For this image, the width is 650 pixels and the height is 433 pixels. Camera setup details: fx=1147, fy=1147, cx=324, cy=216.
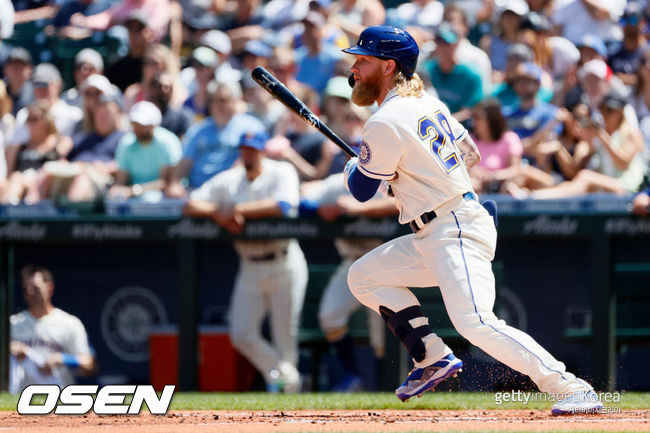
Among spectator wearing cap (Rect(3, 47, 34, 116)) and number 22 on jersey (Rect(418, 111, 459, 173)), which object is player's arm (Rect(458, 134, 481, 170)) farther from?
spectator wearing cap (Rect(3, 47, 34, 116))

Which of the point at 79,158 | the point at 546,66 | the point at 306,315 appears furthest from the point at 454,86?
the point at 79,158

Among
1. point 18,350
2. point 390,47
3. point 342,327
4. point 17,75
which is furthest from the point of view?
point 17,75

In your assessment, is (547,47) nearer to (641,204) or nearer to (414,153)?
(641,204)

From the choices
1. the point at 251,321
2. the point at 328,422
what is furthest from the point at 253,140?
the point at 328,422

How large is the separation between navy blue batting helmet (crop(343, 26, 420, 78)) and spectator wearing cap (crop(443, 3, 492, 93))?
434 cm

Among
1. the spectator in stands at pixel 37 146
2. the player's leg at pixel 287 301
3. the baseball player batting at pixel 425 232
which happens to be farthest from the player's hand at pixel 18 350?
the baseball player batting at pixel 425 232

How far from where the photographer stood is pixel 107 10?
38.9ft

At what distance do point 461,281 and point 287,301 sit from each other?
334cm

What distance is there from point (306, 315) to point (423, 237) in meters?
3.10

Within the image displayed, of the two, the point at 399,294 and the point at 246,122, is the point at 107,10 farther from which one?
the point at 399,294

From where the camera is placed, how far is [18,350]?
846 cm

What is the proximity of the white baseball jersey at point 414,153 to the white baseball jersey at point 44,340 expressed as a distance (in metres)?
4.09

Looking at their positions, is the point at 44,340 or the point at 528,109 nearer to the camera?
the point at 44,340

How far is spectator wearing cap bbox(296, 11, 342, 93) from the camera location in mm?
10094
